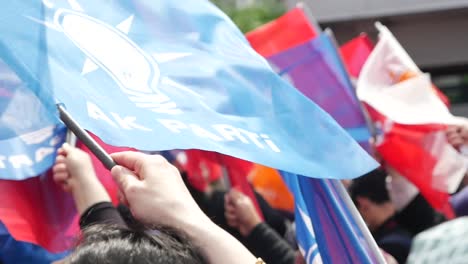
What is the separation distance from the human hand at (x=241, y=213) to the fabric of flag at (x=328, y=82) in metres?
0.86

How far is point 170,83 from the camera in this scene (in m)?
1.88

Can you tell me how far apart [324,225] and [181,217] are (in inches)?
29.3

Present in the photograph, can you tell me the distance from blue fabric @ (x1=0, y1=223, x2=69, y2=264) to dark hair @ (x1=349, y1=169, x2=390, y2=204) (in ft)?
5.14

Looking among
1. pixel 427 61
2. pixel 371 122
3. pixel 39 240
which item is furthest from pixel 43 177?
pixel 427 61

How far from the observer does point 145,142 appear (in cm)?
157

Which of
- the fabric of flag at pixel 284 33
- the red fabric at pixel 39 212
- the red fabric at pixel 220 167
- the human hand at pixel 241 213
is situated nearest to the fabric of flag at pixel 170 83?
the red fabric at pixel 39 212

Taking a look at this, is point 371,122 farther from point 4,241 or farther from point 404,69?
point 4,241

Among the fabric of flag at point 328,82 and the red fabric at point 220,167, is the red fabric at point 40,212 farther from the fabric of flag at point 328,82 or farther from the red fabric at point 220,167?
the fabric of flag at point 328,82

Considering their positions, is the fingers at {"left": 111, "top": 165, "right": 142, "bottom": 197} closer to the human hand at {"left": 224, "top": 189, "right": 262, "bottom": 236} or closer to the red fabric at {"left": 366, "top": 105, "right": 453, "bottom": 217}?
the human hand at {"left": 224, "top": 189, "right": 262, "bottom": 236}

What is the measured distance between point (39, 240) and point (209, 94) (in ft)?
3.02

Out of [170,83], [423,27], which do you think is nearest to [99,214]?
[170,83]

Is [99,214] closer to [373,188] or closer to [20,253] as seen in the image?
[20,253]

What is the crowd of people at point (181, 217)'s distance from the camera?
1352 mm

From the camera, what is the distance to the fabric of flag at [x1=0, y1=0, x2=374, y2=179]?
160cm
